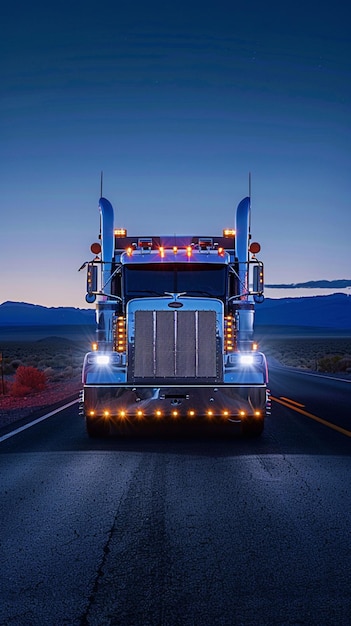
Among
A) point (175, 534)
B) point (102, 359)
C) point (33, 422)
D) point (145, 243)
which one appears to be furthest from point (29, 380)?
point (175, 534)

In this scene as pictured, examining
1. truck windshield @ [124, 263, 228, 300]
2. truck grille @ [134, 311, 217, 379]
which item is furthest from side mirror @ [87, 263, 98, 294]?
truck grille @ [134, 311, 217, 379]

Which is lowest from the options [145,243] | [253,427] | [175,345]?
[253,427]

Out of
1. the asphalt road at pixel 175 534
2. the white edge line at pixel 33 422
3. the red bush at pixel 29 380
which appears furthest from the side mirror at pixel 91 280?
the red bush at pixel 29 380

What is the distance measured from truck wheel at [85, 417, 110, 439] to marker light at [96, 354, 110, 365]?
34.6 inches

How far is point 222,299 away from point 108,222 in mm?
2516

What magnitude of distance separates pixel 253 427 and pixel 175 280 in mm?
2720

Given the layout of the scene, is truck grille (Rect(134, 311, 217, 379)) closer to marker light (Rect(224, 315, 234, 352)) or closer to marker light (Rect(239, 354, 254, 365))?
marker light (Rect(224, 315, 234, 352))

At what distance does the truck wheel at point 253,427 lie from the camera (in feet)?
40.1

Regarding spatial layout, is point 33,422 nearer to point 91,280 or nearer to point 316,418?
point 91,280

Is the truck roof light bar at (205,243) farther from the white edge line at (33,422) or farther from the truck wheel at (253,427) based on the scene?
the white edge line at (33,422)

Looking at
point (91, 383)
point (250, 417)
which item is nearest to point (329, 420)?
point (250, 417)

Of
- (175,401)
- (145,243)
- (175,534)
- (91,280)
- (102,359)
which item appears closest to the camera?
(175,534)

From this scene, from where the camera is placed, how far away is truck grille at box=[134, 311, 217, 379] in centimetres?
1202

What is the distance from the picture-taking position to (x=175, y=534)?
6.41 metres
